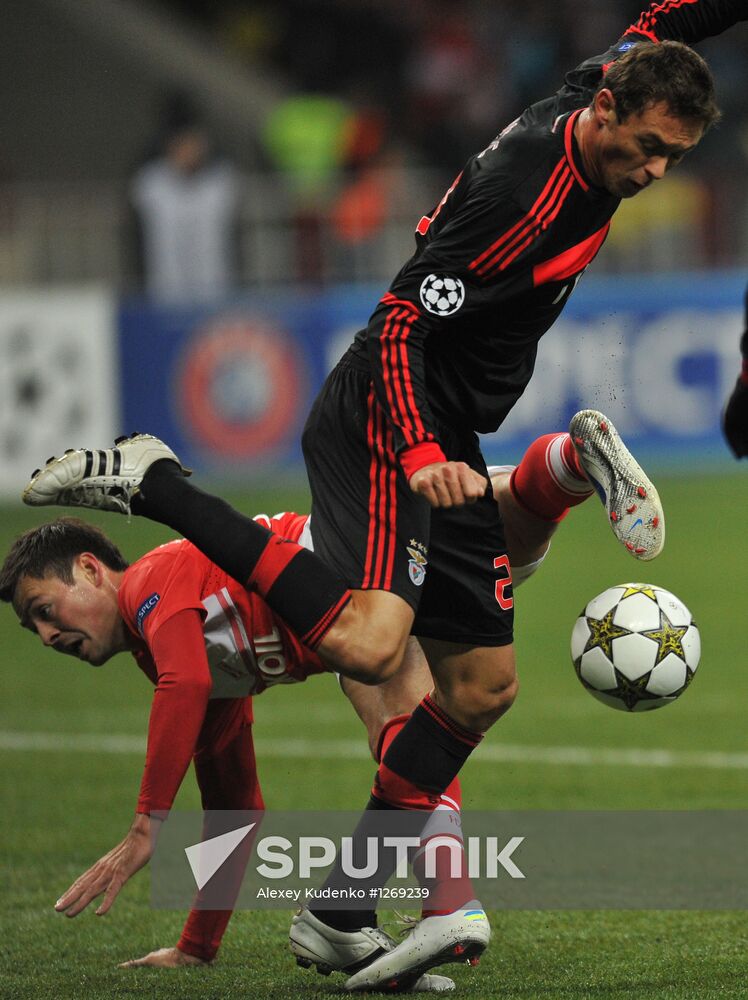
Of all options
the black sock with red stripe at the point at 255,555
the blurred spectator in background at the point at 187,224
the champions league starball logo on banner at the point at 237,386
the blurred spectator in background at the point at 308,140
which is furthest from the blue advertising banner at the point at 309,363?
the black sock with red stripe at the point at 255,555

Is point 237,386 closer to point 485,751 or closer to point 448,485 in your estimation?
point 485,751

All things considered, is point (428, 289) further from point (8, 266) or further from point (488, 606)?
point (8, 266)

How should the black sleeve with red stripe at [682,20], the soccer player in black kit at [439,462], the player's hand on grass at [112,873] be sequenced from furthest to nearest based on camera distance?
the black sleeve with red stripe at [682,20], the soccer player in black kit at [439,462], the player's hand on grass at [112,873]

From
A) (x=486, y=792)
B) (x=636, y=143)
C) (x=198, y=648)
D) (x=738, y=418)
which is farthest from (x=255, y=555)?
(x=486, y=792)

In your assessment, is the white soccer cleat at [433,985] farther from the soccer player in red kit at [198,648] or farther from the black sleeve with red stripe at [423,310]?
the black sleeve with red stripe at [423,310]

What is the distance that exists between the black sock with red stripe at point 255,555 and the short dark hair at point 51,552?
234mm

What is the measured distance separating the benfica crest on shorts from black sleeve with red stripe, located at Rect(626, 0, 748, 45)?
174cm

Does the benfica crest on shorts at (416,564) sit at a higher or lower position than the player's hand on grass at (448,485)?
lower

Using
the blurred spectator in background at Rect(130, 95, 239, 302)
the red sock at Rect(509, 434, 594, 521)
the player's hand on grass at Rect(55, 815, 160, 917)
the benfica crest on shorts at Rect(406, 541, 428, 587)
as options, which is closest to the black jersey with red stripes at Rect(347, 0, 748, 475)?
the benfica crest on shorts at Rect(406, 541, 428, 587)

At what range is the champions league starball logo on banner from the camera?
1552cm

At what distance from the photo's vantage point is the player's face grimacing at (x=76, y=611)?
467 centimetres

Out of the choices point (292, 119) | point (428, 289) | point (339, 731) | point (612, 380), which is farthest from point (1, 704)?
point (292, 119)

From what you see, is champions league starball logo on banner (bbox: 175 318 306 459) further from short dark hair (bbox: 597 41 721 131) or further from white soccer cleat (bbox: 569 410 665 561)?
short dark hair (bbox: 597 41 721 131)

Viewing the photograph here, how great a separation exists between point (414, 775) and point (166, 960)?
0.90m
